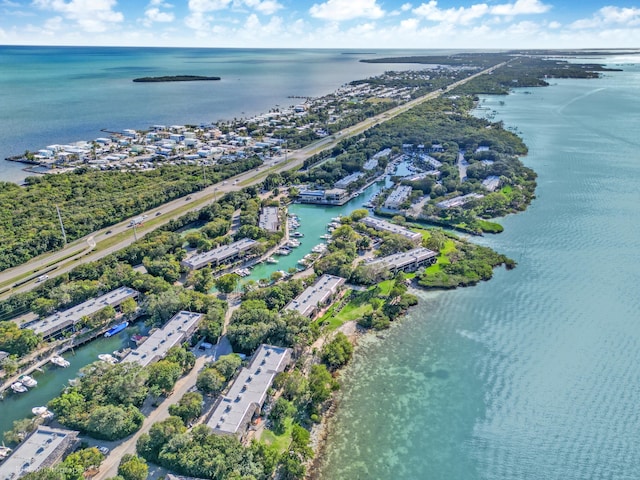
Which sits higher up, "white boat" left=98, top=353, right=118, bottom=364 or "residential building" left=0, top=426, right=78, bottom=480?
"residential building" left=0, top=426, right=78, bottom=480

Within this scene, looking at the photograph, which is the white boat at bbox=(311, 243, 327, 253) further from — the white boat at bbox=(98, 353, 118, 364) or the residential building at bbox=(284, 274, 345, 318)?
the white boat at bbox=(98, 353, 118, 364)

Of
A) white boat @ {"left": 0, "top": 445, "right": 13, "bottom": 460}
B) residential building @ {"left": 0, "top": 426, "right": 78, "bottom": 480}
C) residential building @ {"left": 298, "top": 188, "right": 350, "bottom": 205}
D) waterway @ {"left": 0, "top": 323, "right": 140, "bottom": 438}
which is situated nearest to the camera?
residential building @ {"left": 0, "top": 426, "right": 78, "bottom": 480}

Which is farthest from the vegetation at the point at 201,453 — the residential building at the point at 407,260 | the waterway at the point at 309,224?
the residential building at the point at 407,260

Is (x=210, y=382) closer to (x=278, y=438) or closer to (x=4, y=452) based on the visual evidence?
(x=278, y=438)

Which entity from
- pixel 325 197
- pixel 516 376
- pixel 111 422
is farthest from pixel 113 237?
pixel 516 376

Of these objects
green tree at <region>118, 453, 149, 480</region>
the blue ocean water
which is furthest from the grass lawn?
the blue ocean water

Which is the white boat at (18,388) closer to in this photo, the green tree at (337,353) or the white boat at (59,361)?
the white boat at (59,361)

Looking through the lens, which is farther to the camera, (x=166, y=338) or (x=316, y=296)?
(x=316, y=296)
